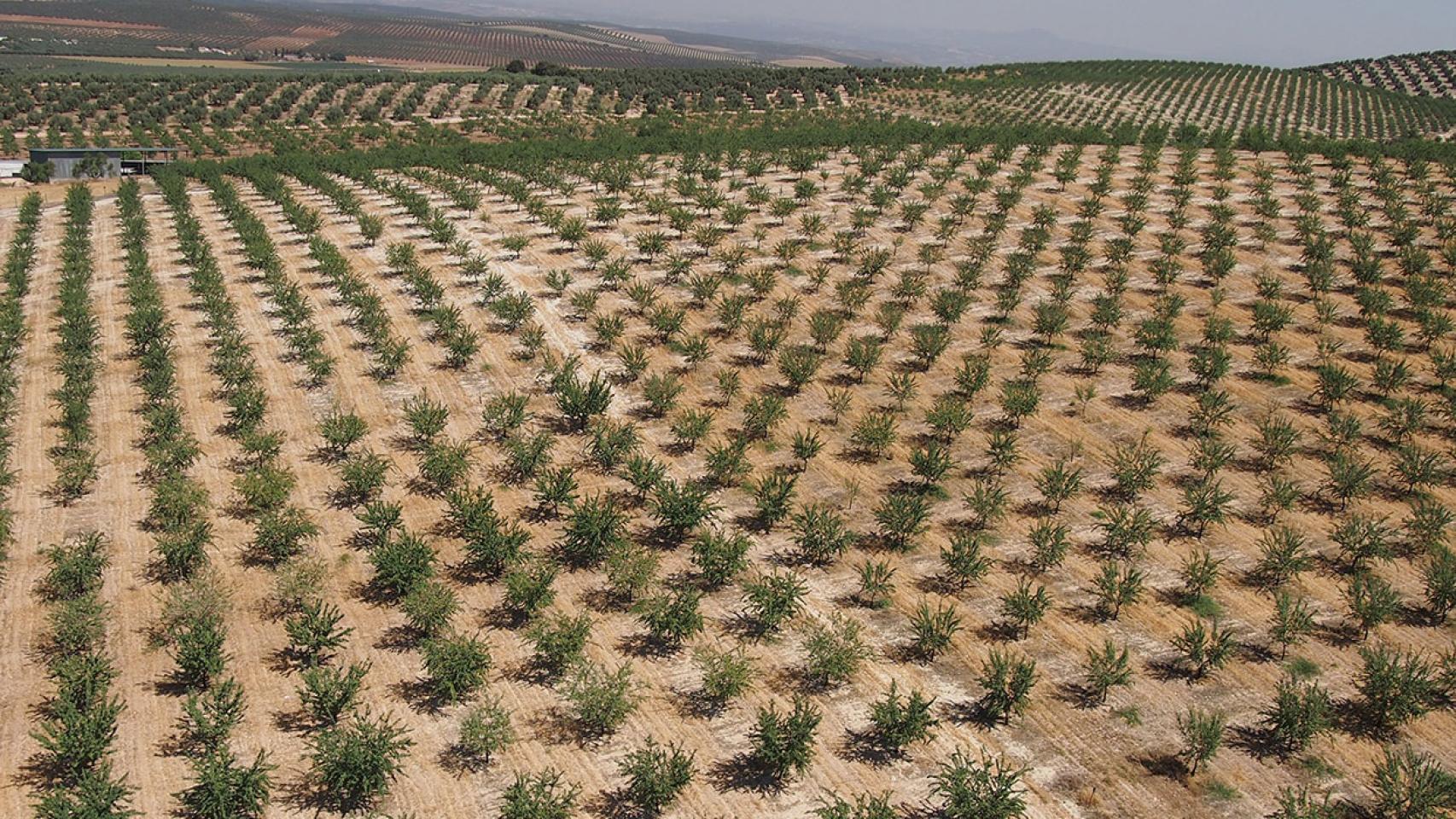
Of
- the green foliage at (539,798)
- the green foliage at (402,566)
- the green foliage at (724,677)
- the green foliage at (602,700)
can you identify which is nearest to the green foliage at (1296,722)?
the green foliage at (724,677)

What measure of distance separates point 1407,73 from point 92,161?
13727 centimetres

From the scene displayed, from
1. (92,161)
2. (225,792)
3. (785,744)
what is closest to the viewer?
(225,792)

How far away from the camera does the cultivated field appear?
12.8m

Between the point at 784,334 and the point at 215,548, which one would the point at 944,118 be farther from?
the point at 215,548

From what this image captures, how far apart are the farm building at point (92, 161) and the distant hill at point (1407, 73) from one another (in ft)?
401

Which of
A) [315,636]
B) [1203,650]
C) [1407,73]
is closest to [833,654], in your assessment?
[1203,650]

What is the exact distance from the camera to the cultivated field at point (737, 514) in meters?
12.8

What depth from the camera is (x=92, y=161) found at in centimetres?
5094

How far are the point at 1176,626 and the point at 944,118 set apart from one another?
6266 centimetres

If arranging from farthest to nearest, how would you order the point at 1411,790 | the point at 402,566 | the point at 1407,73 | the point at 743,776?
1. the point at 1407,73
2. the point at 402,566
3. the point at 743,776
4. the point at 1411,790

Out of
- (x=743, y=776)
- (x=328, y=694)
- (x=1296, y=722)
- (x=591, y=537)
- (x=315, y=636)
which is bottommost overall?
(x=743, y=776)

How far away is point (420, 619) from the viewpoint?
48.9 ft

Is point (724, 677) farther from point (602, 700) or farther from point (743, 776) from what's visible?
point (602, 700)

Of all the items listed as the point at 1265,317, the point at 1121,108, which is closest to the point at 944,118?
the point at 1121,108
